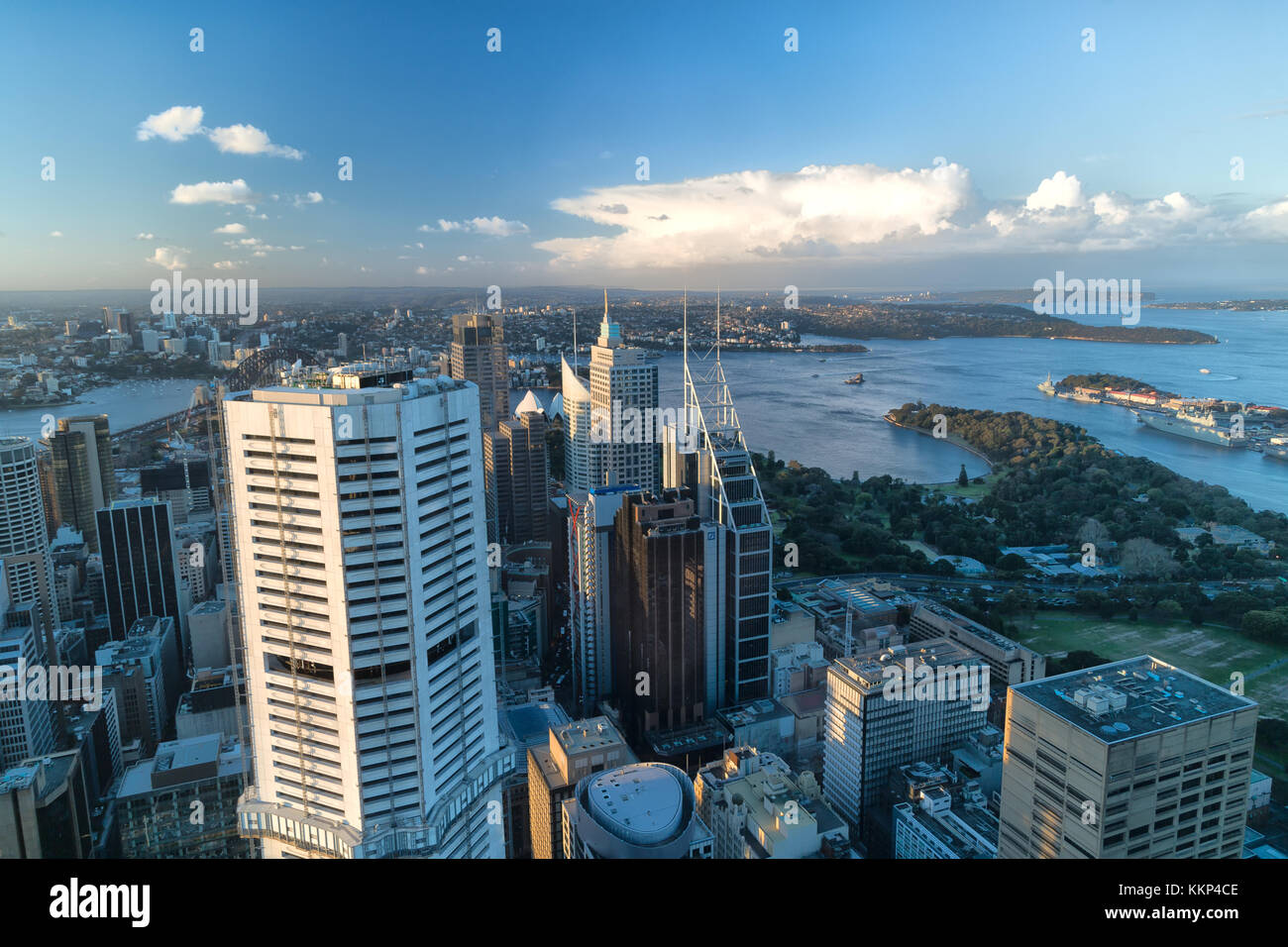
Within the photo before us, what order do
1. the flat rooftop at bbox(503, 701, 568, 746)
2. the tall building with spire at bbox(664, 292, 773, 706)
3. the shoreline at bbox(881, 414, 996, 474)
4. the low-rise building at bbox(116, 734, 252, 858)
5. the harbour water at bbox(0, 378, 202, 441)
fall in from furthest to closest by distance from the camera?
the shoreline at bbox(881, 414, 996, 474) → the tall building with spire at bbox(664, 292, 773, 706) → the harbour water at bbox(0, 378, 202, 441) → the flat rooftop at bbox(503, 701, 568, 746) → the low-rise building at bbox(116, 734, 252, 858)

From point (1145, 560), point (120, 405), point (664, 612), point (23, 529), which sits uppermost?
point (120, 405)

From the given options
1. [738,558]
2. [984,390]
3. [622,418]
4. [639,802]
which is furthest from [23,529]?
[984,390]

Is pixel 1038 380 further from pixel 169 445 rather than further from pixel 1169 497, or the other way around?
pixel 169 445

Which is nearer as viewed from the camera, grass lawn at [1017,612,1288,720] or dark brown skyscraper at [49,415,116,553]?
grass lawn at [1017,612,1288,720]

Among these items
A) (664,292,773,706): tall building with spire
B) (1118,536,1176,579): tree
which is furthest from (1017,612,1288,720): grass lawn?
(664,292,773,706): tall building with spire

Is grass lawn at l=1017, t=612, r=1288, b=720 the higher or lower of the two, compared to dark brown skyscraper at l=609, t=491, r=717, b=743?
lower

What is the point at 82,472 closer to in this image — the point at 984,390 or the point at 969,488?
the point at 969,488

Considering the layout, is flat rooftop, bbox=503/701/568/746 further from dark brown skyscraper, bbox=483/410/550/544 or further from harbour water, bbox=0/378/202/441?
dark brown skyscraper, bbox=483/410/550/544
